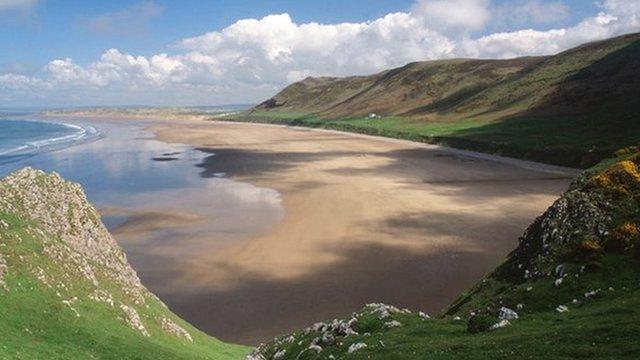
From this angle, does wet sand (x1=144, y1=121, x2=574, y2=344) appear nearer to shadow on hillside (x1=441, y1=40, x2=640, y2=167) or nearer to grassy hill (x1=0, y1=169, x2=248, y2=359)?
grassy hill (x1=0, y1=169, x2=248, y2=359)

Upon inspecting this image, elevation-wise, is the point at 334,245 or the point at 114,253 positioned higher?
the point at 114,253

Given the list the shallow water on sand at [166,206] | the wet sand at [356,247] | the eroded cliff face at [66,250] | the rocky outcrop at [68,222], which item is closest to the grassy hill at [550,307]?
the eroded cliff face at [66,250]

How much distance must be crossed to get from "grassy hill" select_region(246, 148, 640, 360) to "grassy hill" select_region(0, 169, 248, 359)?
612 centimetres

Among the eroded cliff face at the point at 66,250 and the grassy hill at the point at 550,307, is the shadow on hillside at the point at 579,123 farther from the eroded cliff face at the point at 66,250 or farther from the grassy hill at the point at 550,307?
the eroded cliff face at the point at 66,250

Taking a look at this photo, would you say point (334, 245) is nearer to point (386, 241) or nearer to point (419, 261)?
point (386, 241)

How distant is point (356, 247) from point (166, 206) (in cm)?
3323

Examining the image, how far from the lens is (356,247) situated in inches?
2116

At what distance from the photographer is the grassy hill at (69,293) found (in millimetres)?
21281

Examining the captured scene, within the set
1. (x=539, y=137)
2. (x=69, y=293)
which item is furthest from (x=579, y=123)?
(x=69, y=293)

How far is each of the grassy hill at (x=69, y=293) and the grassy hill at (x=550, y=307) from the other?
6.12 meters

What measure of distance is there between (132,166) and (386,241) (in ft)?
255

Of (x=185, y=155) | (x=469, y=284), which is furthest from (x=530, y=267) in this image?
(x=185, y=155)

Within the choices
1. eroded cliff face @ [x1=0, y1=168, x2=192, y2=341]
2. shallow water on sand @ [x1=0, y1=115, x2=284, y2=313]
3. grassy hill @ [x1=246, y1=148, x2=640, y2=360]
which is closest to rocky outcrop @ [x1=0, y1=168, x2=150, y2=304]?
eroded cliff face @ [x1=0, y1=168, x2=192, y2=341]

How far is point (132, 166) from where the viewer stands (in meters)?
116
